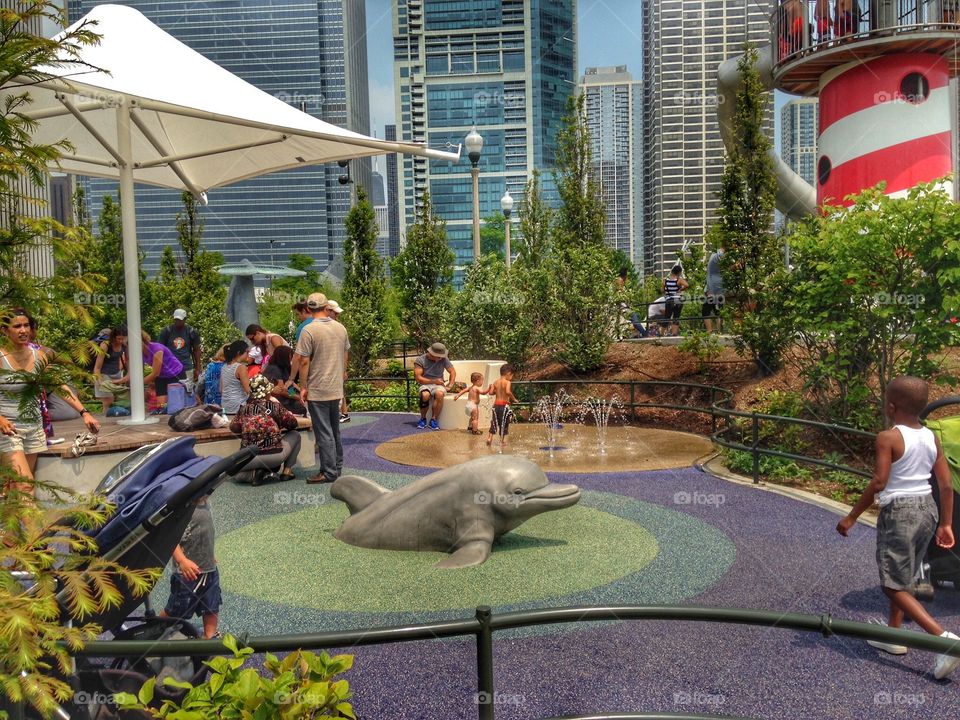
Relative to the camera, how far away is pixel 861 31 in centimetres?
1694

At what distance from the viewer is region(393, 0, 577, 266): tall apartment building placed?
15875 centimetres

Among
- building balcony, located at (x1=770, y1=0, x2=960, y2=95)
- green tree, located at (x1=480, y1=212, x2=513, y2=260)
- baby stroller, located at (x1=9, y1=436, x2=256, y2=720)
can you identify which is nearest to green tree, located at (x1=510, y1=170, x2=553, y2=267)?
building balcony, located at (x1=770, y1=0, x2=960, y2=95)

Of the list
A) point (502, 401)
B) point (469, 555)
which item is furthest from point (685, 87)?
point (469, 555)

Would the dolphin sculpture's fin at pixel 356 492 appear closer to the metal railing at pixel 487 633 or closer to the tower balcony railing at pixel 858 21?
the metal railing at pixel 487 633

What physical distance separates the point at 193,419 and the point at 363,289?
497 inches

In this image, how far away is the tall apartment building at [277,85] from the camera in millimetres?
160625

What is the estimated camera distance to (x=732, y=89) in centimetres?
2256

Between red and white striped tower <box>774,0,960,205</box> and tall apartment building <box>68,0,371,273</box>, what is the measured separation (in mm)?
145946

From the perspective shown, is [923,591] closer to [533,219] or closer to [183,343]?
[183,343]

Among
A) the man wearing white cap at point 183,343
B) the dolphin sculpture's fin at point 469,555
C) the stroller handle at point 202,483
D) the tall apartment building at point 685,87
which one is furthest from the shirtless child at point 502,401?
the tall apartment building at point 685,87

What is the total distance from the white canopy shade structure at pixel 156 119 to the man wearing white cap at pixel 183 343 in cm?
243

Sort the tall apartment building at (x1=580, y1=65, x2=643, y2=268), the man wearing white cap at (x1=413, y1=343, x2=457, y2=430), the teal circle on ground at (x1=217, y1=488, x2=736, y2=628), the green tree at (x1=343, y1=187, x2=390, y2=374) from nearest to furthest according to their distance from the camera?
1. the teal circle on ground at (x1=217, y1=488, x2=736, y2=628)
2. the man wearing white cap at (x1=413, y1=343, x2=457, y2=430)
3. the green tree at (x1=343, y1=187, x2=390, y2=374)
4. the tall apartment building at (x1=580, y1=65, x2=643, y2=268)

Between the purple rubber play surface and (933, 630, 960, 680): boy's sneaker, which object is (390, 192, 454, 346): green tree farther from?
(933, 630, 960, 680): boy's sneaker

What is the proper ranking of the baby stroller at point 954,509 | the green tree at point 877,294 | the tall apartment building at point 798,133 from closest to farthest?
the baby stroller at point 954,509 → the green tree at point 877,294 → the tall apartment building at point 798,133
